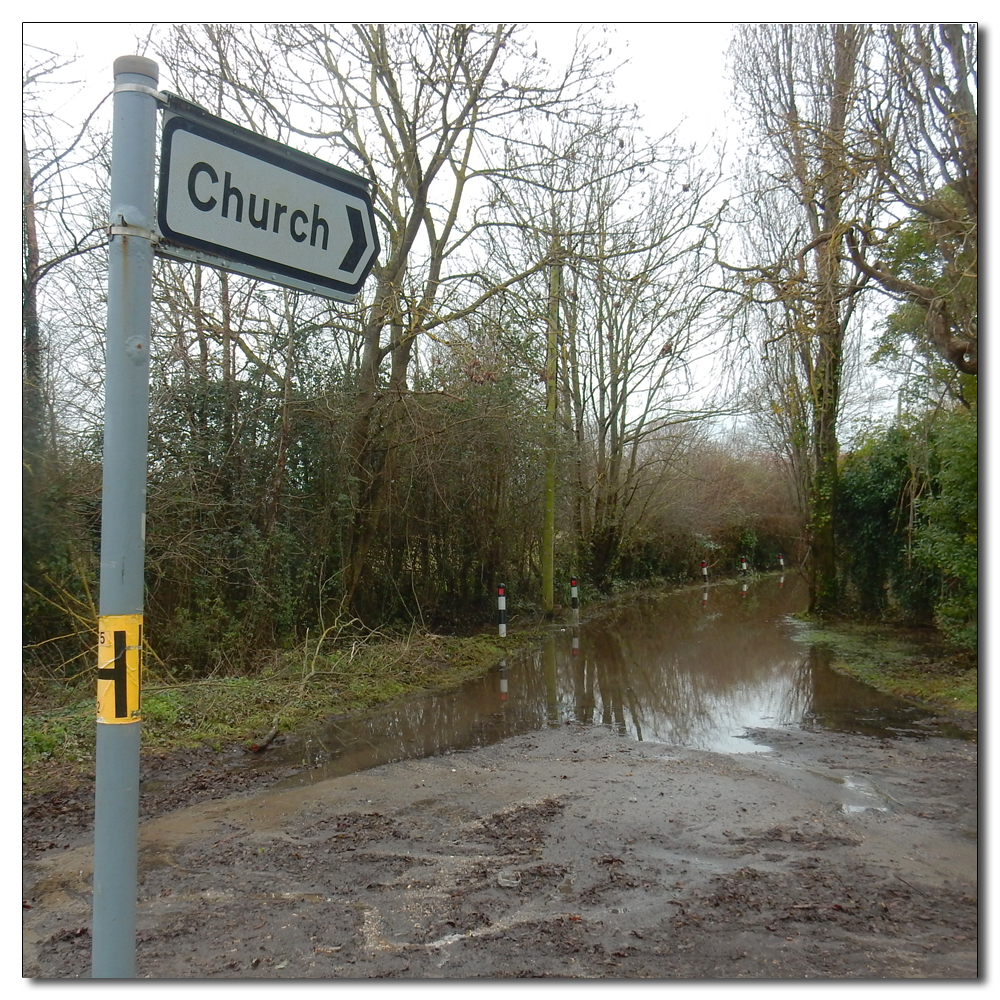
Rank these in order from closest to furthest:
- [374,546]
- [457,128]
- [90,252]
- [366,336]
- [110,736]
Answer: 1. [110,736]
2. [90,252]
3. [457,128]
4. [366,336]
5. [374,546]

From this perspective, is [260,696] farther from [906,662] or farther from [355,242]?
[906,662]

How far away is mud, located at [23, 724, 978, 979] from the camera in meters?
Answer: 3.14

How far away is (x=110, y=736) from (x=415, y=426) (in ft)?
30.6

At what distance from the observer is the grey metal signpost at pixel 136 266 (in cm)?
183

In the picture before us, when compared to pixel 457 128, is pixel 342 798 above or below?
below

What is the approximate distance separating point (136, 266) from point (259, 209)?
385mm

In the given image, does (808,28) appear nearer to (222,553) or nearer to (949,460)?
(949,460)

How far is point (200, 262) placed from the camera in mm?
2090

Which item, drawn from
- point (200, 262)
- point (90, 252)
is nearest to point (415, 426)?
point (90, 252)

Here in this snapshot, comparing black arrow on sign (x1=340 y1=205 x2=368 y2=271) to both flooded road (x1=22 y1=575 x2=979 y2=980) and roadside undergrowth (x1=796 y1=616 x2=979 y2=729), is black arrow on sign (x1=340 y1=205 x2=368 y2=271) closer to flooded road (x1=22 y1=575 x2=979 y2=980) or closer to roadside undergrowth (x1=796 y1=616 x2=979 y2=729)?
flooded road (x1=22 y1=575 x2=979 y2=980)

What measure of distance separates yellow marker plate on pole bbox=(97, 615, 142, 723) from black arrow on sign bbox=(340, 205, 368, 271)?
118 centimetres

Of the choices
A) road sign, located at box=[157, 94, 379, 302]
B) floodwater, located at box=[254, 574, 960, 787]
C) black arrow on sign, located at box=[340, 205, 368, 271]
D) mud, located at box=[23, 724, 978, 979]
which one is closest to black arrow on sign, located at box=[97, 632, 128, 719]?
road sign, located at box=[157, 94, 379, 302]

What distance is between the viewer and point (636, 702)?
30.2 ft

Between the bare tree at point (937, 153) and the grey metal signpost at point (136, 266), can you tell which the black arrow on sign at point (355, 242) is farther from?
the bare tree at point (937, 153)
